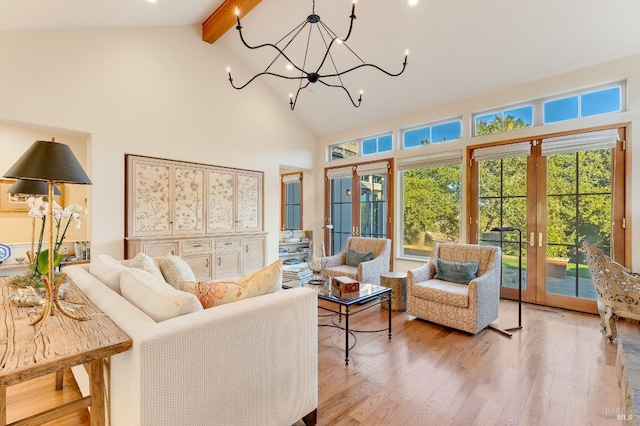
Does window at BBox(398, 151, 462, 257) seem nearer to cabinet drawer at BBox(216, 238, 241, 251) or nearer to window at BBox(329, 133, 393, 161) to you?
window at BBox(329, 133, 393, 161)

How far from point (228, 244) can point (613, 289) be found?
195 inches

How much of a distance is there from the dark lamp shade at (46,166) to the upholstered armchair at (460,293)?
3238 mm

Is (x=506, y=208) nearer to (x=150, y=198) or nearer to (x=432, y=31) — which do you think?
(x=432, y=31)

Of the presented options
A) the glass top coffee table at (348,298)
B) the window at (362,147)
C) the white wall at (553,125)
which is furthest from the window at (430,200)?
the glass top coffee table at (348,298)

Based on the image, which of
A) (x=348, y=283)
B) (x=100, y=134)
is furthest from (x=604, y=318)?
(x=100, y=134)

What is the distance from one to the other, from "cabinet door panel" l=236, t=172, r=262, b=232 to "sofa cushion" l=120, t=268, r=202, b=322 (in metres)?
3.75

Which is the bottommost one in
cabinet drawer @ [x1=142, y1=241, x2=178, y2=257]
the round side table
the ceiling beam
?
the round side table

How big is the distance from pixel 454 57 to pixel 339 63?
5.55ft

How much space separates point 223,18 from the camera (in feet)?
14.8

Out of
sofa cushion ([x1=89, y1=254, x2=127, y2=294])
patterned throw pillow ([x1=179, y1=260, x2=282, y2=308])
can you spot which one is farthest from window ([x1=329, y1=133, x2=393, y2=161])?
sofa cushion ([x1=89, y1=254, x2=127, y2=294])

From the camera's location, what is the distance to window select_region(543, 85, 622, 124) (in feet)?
12.3

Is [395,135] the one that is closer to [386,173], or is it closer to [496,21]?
[386,173]

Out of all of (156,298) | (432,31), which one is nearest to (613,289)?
(432,31)

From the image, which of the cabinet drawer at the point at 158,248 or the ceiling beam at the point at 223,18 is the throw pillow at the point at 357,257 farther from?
the ceiling beam at the point at 223,18
